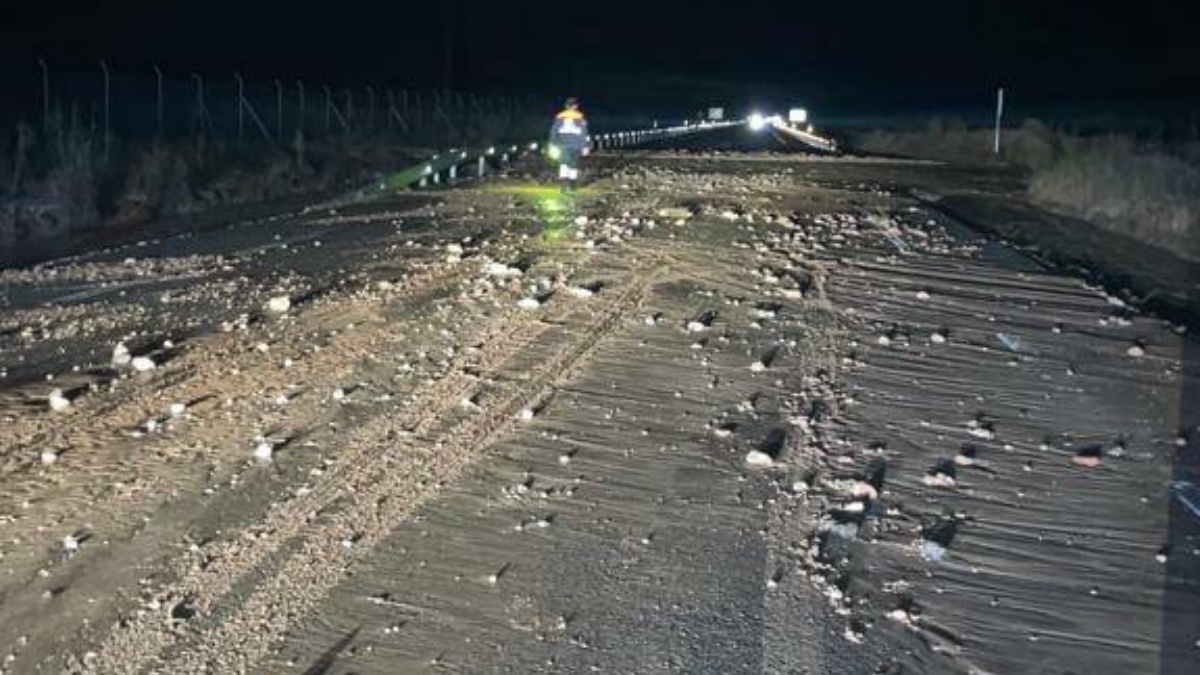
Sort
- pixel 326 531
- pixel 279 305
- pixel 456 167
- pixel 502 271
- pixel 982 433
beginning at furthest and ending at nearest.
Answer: pixel 456 167
pixel 502 271
pixel 279 305
pixel 982 433
pixel 326 531

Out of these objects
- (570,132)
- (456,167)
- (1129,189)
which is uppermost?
(570,132)

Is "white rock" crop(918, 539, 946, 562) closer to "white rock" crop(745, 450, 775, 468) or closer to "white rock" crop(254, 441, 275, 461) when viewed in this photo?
"white rock" crop(745, 450, 775, 468)

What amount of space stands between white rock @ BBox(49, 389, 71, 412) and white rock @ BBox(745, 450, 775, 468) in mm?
4883

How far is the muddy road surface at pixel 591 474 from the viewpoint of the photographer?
676cm

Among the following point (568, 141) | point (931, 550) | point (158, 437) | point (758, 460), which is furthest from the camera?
point (568, 141)

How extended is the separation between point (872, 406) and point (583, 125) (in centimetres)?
2045

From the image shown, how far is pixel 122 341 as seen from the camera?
13.2 m

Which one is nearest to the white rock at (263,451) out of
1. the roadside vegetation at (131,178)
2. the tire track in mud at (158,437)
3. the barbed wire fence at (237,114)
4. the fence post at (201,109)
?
the tire track in mud at (158,437)

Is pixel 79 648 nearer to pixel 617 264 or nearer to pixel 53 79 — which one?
pixel 617 264

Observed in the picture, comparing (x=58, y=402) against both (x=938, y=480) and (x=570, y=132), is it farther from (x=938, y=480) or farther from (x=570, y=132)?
(x=570, y=132)

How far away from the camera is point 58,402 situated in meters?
10.8

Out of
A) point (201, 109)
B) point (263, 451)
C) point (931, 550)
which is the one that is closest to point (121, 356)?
point (263, 451)

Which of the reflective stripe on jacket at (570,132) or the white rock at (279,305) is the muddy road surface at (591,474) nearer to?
the white rock at (279,305)

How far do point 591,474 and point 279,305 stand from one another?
6.51 m
